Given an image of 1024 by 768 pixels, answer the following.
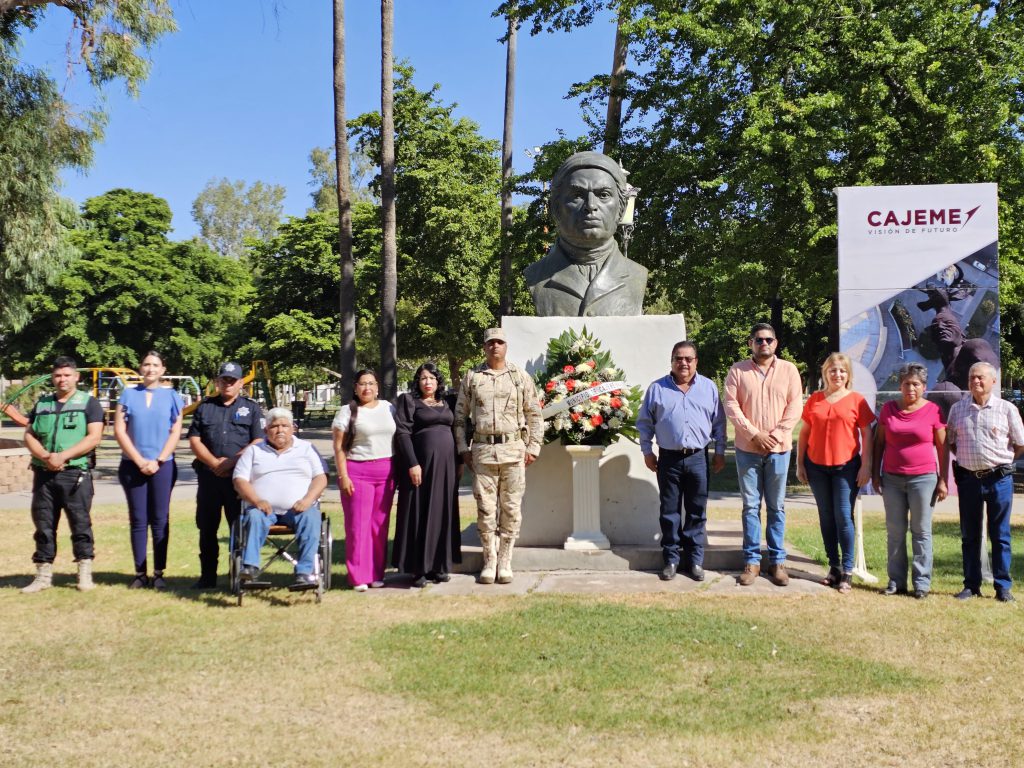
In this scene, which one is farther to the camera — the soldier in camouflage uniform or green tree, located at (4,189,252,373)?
green tree, located at (4,189,252,373)

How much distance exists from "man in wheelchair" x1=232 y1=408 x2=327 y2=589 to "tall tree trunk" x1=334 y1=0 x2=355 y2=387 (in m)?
9.02

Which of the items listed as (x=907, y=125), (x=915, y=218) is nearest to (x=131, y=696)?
(x=915, y=218)

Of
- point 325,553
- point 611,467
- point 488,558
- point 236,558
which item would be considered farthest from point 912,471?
point 236,558

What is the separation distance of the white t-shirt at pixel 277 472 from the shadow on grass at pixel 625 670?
1.34 m

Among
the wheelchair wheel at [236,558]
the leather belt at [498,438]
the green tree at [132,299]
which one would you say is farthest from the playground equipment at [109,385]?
the leather belt at [498,438]

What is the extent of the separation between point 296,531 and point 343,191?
10302 millimetres

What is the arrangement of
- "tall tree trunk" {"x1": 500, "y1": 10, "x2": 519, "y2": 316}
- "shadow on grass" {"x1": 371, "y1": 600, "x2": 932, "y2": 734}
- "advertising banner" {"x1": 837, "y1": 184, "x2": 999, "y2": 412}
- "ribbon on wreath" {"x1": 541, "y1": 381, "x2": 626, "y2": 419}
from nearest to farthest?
"shadow on grass" {"x1": 371, "y1": 600, "x2": 932, "y2": 734}
"ribbon on wreath" {"x1": 541, "y1": 381, "x2": 626, "y2": 419}
"advertising banner" {"x1": 837, "y1": 184, "x2": 999, "y2": 412}
"tall tree trunk" {"x1": 500, "y1": 10, "x2": 519, "y2": 316}

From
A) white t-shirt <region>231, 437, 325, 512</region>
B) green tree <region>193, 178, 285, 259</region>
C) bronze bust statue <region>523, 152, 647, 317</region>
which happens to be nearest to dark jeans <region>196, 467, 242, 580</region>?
white t-shirt <region>231, 437, 325, 512</region>

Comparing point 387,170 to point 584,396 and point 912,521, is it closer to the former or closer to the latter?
point 584,396

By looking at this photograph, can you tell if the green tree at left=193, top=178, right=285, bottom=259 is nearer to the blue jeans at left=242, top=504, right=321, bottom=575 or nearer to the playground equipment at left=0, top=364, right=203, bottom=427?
the playground equipment at left=0, top=364, right=203, bottom=427

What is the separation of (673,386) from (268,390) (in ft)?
85.6

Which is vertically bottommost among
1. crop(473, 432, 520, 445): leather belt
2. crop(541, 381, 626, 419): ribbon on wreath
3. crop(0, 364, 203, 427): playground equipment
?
crop(473, 432, 520, 445): leather belt

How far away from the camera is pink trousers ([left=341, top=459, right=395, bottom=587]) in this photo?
621cm

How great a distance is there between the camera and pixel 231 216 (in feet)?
188
